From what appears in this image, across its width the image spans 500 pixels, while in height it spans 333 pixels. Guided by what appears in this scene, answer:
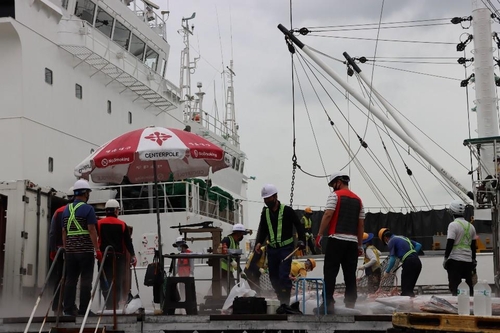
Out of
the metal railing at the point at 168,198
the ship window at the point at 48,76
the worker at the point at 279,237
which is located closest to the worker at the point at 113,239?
the worker at the point at 279,237

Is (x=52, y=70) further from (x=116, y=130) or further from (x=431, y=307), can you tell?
(x=431, y=307)

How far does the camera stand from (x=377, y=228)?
22.4 metres

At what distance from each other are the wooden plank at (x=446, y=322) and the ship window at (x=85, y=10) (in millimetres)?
17087

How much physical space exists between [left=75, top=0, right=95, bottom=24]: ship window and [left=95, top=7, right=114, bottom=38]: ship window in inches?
12.4

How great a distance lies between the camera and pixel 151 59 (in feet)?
83.6

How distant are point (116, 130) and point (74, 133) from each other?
219cm

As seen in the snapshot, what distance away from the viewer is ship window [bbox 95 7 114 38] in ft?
72.1

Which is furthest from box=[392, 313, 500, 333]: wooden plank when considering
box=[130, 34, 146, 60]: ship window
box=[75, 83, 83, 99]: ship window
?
box=[130, 34, 146, 60]: ship window

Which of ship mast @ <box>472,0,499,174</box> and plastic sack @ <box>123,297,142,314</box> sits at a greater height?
ship mast @ <box>472,0,499,174</box>

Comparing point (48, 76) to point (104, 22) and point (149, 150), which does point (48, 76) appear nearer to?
point (104, 22)

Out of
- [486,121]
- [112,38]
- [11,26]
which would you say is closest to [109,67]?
[112,38]

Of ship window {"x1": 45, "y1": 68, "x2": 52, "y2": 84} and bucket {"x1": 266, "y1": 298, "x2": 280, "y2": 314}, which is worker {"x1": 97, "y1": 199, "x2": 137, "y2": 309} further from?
ship window {"x1": 45, "y1": 68, "x2": 52, "y2": 84}

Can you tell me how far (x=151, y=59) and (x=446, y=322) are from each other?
2089 centimetres

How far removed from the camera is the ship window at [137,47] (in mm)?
24111
